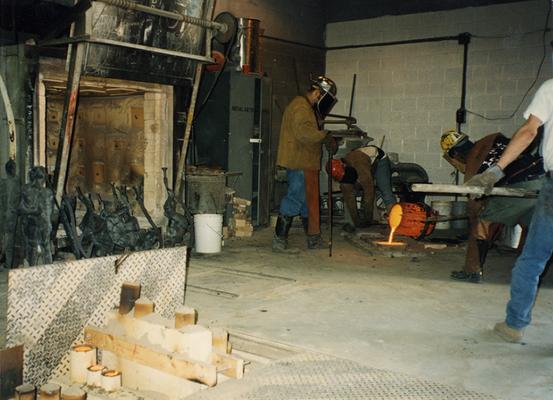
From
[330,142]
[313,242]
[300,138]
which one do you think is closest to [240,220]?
[313,242]

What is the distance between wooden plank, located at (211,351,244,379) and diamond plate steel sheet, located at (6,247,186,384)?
2.26 ft

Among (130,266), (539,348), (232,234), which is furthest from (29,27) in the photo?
(539,348)

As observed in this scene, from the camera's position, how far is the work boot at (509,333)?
383cm

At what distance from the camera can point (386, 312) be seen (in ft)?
14.8

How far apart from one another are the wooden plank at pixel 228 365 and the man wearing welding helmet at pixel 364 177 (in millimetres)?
5285

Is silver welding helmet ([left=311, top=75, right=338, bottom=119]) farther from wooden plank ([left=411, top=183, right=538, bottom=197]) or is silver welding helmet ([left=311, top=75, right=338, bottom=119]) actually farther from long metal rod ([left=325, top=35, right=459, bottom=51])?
long metal rod ([left=325, top=35, right=459, bottom=51])

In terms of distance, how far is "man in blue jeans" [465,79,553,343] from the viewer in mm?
3625

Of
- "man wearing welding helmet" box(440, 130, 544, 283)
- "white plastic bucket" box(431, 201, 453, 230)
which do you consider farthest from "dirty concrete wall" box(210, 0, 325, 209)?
"man wearing welding helmet" box(440, 130, 544, 283)

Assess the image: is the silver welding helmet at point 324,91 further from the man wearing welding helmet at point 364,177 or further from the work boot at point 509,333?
the work boot at point 509,333

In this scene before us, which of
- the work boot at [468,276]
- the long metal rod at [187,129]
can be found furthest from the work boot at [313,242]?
the work boot at [468,276]

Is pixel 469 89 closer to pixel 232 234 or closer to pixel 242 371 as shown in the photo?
pixel 232 234

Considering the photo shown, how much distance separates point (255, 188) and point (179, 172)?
199 centimetres

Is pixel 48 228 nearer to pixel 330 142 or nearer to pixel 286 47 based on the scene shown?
pixel 330 142

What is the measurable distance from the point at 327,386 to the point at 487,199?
2.75 m
